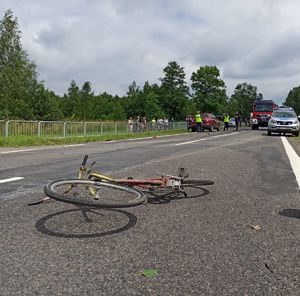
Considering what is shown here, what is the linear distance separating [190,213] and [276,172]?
5.06 meters

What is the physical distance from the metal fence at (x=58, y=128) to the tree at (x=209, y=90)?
51801 millimetres

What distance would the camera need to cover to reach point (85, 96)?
401ft

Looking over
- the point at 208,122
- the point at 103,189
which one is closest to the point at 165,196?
the point at 103,189

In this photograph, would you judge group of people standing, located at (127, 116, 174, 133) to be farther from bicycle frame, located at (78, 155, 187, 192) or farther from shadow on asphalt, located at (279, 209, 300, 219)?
shadow on asphalt, located at (279, 209, 300, 219)

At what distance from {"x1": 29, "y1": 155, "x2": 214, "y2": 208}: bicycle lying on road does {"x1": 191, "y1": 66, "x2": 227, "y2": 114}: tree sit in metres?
82.0

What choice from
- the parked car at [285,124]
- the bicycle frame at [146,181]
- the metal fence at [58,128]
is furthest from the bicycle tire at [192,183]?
the parked car at [285,124]

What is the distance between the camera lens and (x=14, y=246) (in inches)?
170

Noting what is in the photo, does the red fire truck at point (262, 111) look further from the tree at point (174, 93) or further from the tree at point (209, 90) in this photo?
the tree at point (209, 90)

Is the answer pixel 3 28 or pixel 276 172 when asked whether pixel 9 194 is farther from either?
pixel 3 28

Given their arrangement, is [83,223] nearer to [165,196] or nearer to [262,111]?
[165,196]

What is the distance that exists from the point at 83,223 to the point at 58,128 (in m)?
21.8

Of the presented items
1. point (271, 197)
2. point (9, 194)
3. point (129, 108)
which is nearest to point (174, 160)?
point (271, 197)

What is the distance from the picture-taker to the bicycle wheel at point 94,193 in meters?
4.70

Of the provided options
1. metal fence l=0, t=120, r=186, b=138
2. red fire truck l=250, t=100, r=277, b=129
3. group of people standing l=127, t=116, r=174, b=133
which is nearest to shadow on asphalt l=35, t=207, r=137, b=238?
metal fence l=0, t=120, r=186, b=138
